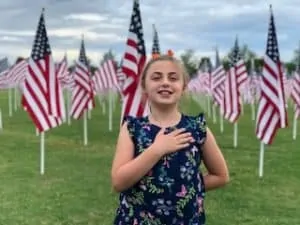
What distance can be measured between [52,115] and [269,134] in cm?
417

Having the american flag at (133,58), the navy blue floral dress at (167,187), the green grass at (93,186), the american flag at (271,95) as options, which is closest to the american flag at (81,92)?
the green grass at (93,186)

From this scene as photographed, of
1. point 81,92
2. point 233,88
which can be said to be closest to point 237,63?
point 233,88

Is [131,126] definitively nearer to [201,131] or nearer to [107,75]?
[201,131]

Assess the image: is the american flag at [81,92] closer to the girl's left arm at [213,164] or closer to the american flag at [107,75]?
the american flag at [107,75]

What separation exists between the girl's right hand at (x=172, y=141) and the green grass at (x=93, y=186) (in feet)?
1.22

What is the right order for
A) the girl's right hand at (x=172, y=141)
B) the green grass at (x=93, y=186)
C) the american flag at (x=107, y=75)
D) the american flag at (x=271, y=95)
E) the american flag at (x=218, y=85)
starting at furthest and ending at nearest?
1. the american flag at (x=107, y=75)
2. the american flag at (x=218, y=85)
3. the american flag at (x=271, y=95)
4. the green grass at (x=93, y=186)
5. the girl's right hand at (x=172, y=141)

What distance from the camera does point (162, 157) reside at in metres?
2.89

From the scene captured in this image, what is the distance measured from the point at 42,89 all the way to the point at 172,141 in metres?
9.74

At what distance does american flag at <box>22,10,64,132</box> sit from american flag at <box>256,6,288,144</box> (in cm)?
392

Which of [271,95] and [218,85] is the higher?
[218,85]

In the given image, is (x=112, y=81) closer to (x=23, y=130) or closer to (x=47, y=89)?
(x=23, y=130)

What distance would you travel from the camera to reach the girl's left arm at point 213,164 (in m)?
3.11

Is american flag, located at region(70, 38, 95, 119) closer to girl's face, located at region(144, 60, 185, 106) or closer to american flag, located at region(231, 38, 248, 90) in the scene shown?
american flag, located at region(231, 38, 248, 90)

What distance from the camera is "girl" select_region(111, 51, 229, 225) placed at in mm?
2898
